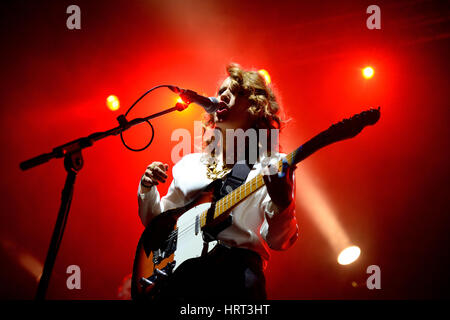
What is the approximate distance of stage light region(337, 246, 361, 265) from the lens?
3404 mm

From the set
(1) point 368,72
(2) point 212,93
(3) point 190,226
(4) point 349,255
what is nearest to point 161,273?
(3) point 190,226

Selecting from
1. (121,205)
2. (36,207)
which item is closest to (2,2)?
(36,207)

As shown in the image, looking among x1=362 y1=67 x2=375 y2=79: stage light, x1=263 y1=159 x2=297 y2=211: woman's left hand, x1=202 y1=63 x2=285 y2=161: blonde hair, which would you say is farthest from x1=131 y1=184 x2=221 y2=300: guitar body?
x1=362 y1=67 x2=375 y2=79: stage light

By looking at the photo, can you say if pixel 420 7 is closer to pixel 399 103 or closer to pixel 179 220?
pixel 399 103

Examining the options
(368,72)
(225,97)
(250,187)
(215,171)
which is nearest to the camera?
(250,187)

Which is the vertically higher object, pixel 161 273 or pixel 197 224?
pixel 197 224

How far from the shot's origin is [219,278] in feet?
4.57

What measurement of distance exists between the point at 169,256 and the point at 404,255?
2.94 metres

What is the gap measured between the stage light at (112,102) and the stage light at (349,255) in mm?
3099

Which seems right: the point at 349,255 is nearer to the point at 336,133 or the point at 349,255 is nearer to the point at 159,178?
the point at 336,133

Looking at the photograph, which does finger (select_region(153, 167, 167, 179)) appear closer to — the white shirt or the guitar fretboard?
the white shirt

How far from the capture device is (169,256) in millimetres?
1646

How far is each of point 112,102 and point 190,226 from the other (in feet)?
8.08

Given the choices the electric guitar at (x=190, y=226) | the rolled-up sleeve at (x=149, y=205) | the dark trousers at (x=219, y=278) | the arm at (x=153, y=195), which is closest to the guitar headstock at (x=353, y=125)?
the electric guitar at (x=190, y=226)
